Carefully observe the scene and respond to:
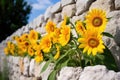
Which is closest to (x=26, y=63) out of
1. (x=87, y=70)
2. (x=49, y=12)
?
(x=49, y=12)

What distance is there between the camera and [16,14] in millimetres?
15977

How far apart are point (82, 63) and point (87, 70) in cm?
50

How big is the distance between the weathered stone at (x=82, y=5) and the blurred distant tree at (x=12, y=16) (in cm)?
1144

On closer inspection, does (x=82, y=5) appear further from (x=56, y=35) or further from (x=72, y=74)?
(x=72, y=74)

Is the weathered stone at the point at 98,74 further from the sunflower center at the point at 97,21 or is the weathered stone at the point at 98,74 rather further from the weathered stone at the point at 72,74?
the sunflower center at the point at 97,21

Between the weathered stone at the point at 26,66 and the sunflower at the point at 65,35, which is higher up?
the sunflower at the point at 65,35

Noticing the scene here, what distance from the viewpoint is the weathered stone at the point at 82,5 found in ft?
10.5

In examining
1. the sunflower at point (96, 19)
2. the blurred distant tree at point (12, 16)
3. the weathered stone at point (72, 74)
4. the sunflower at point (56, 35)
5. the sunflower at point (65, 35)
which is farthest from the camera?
the blurred distant tree at point (12, 16)

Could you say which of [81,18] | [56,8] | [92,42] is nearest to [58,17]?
[56,8]

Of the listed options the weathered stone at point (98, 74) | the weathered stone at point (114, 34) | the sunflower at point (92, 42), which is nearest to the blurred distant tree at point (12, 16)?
the weathered stone at point (114, 34)

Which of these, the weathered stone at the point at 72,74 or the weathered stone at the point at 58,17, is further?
the weathered stone at the point at 58,17

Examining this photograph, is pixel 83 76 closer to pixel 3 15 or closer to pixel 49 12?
pixel 49 12

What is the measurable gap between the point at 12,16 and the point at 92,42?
13.7 m

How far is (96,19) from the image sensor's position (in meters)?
2.43
